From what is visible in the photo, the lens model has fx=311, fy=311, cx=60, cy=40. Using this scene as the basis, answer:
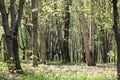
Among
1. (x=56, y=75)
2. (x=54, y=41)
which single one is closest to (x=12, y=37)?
(x=56, y=75)

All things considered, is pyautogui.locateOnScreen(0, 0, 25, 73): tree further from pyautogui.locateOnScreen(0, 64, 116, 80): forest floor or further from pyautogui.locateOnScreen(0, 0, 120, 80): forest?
pyautogui.locateOnScreen(0, 64, 116, 80): forest floor

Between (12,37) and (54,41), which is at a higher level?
(12,37)

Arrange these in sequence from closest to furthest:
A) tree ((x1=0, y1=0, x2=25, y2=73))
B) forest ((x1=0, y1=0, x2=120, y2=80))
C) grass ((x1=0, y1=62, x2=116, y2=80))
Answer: grass ((x1=0, y1=62, x2=116, y2=80)) → forest ((x1=0, y1=0, x2=120, y2=80)) → tree ((x1=0, y1=0, x2=25, y2=73))

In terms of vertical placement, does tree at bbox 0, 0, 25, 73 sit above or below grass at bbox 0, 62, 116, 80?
above

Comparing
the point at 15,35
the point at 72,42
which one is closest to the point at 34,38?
the point at 15,35

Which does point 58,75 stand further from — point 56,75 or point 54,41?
point 54,41

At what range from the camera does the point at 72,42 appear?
64875 millimetres

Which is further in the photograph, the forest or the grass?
the forest

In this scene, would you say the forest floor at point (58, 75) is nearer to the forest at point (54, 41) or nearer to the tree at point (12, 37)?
the forest at point (54, 41)

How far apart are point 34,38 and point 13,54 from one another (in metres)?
3.58

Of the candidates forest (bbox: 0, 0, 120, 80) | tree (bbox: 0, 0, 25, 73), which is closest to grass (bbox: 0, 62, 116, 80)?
forest (bbox: 0, 0, 120, 80)

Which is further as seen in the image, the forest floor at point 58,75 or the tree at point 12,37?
the tree at point 12,37

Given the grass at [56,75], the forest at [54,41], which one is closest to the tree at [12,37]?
the forest at [54,41]

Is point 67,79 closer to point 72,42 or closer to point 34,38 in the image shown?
point 34,38
